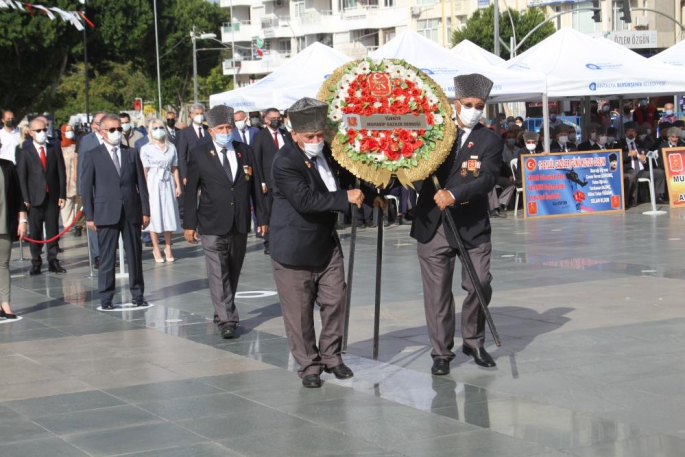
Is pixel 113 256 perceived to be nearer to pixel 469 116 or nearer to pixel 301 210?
pixel 301 210

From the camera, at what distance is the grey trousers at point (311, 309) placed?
7594 millimetres

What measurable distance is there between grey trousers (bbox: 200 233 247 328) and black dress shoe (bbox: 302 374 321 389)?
88.7 inches

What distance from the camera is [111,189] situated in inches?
457

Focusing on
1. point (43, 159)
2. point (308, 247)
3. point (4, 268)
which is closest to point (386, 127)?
point (308, 247)

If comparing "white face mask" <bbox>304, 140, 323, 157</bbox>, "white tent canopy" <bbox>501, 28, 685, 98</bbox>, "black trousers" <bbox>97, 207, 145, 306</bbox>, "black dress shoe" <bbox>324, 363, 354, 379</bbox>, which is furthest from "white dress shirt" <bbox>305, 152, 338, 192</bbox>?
"white tent canopy" <bbox>501, 28, 685, 98</bbox>

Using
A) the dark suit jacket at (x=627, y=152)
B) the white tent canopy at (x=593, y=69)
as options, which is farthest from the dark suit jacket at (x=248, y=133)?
the dark suit jacket at (x=627, y=152)

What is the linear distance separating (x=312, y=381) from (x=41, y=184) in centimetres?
855

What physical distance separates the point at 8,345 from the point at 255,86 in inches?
541

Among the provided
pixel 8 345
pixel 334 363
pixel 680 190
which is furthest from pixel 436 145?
pixel 680 190

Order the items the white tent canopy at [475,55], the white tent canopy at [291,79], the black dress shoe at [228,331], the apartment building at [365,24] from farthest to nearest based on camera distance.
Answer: the apartment building at [365,24] → the white tent canopy at [475,55] → the white tent canopy at [291,79] → the black dress shoe at [228,331]

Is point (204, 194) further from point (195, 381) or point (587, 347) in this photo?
point (587, 347)

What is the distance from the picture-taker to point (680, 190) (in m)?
21.0

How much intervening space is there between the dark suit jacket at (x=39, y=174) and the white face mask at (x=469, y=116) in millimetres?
8363

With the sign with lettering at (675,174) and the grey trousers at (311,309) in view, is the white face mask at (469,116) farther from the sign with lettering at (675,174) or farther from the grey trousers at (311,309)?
the sign with lettering at (675,174)
